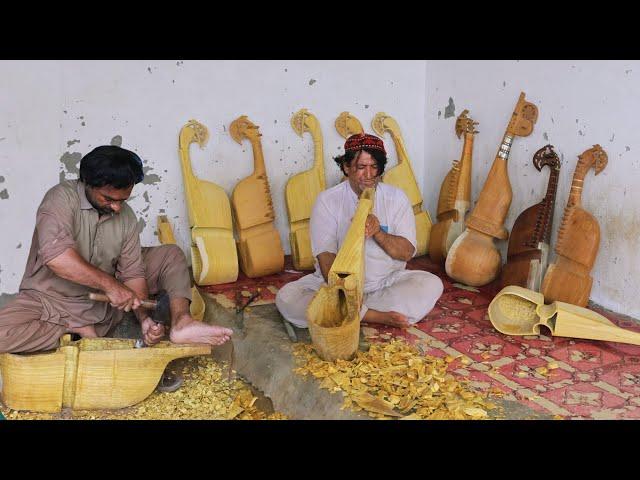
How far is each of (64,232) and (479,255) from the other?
2.61 metres

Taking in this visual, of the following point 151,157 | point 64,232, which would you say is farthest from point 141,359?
point 151,157

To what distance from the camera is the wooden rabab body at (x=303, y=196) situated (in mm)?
5090

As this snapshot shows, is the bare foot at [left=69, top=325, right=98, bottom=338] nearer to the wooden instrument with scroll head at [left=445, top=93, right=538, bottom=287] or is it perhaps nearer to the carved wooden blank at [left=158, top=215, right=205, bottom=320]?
the carved wooden blank at [left=158, top=215, right=205, bottom=320]

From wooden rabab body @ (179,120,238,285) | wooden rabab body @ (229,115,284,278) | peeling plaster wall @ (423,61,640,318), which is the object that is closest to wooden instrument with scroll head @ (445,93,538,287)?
peeling plaster wall @ (423,61,640,318)

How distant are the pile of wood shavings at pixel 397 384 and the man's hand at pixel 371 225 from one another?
60cm

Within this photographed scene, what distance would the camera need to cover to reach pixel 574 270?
4059mm

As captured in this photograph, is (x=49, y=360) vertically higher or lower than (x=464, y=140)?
lower

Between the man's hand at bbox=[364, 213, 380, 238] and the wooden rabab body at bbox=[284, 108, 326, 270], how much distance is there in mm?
1328

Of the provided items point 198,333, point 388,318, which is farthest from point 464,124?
point 198,333

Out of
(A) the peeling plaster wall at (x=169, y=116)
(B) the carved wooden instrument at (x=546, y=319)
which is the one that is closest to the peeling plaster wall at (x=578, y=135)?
(B) the carved wooden instrument at (x=546, y=319)

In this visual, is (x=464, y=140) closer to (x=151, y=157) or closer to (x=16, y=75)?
(x=151, y=157)

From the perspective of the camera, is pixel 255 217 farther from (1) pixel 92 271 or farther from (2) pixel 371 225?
(1) pixel 92 271

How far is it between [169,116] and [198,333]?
1866 mm

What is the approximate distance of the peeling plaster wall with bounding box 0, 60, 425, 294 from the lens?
4.42m
